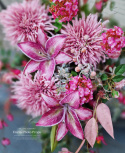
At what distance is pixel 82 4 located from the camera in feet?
1.13

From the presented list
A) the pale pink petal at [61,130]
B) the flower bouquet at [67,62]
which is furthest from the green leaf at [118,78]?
the pale pink petal at [61,130]

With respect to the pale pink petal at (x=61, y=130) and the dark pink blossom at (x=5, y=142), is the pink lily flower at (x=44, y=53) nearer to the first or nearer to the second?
the pale pink petal at (x=61, y=130)

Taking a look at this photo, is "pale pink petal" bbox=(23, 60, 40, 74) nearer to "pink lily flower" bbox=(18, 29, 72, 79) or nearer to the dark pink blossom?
"pink lily flower" bbox=(18, 29, 72, 79)

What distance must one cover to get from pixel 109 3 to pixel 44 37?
0.13m

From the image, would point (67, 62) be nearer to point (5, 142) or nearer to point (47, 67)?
point (47, 67)

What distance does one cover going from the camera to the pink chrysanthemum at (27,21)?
0.30 m

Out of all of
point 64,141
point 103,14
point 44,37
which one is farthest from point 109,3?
point 64,141

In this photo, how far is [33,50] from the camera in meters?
0.28

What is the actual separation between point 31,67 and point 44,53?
0.10 ft

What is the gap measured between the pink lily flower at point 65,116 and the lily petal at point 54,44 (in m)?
0.07

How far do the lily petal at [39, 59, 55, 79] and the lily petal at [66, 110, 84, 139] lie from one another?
68 mm

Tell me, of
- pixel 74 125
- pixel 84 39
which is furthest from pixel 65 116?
pixel 84 39

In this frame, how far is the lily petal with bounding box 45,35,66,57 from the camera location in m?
0.27

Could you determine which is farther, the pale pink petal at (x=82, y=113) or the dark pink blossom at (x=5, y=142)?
the dark pink blossom at (x=5, y=142)
